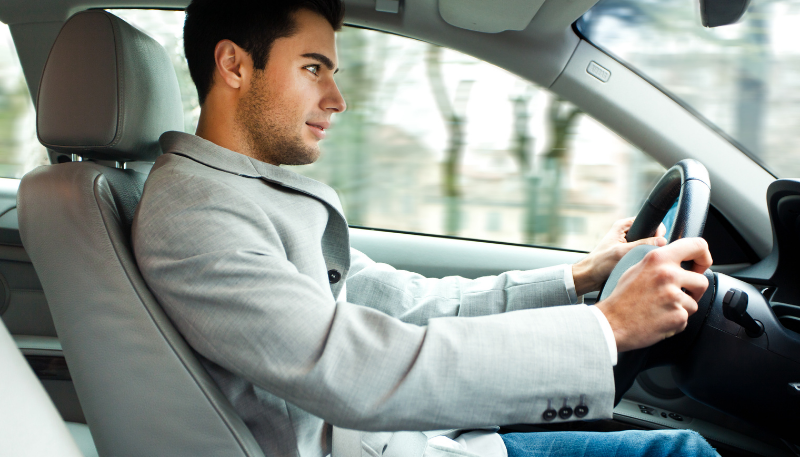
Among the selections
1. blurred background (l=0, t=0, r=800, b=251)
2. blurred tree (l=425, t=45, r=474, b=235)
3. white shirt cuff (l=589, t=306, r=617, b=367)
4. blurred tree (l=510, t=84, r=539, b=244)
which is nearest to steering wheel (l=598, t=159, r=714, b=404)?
white shirt cuff (l=589, t=306, r=617, b=367)

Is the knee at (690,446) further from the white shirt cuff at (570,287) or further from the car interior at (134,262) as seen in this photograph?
the white shirt cuff at (570,287)

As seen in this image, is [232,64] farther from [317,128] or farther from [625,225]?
[625,225]

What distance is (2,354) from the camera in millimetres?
709

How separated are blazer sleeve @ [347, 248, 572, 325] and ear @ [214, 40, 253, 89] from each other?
1.83ft

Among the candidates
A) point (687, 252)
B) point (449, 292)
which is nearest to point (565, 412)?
point (687, 252)

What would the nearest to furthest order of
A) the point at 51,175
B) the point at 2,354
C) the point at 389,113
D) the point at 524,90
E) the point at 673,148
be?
the point at 2,354
the point at 51,175
the point at 673,148
the point at 524,90
the point at 389,113

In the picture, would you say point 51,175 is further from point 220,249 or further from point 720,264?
point 720,264

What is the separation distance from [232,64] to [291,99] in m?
0.15

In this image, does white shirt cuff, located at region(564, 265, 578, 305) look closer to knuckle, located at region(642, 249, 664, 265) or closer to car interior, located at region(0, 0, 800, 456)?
car interior, located at region(0, 0, 800, 456)

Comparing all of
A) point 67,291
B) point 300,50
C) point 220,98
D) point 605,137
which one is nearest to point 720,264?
point 605,137

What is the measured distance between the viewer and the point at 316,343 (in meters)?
0.77

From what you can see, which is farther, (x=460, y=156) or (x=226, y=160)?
(x=460, y=156)

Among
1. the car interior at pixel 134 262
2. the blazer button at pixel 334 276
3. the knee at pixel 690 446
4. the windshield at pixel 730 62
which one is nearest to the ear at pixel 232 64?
the car interior at pixel 134 262

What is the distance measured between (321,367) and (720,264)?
1.40 metres
